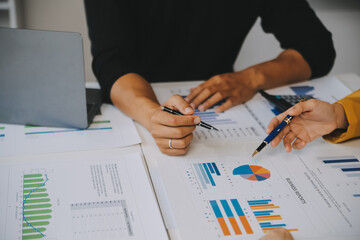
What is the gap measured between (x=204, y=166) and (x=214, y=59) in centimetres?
75

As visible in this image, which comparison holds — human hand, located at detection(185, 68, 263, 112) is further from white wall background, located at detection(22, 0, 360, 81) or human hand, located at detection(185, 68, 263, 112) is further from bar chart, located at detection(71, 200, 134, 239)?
white wall background, located at detection(22, 0, 360, 81)

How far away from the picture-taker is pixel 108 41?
1.21m

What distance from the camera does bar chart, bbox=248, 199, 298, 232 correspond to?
0.77 m

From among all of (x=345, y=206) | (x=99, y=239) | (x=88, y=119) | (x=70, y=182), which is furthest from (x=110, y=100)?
(x=345, y=206)

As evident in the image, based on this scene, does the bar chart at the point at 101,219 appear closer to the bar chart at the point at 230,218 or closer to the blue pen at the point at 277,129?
the bar chart at the point at 230,218

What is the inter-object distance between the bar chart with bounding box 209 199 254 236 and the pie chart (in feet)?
0.32

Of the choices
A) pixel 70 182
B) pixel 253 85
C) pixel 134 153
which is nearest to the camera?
pixel 70 182

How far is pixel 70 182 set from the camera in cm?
85

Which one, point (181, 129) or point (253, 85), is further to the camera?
point (253, 85)

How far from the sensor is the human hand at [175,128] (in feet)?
3.06

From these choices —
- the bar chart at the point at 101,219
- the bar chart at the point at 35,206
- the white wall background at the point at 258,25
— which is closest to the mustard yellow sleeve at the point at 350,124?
the bar chart at the point at 101,219

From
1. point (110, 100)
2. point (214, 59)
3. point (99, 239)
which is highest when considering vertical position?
point (214, 59)

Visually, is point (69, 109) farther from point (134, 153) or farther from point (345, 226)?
point (345, 226)

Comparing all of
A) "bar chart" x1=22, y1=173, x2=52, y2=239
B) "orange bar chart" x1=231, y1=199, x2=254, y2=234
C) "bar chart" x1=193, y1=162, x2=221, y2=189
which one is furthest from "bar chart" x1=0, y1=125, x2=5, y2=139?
"orange bar chart" x1=231, y1=199, x2=254, y2=234
